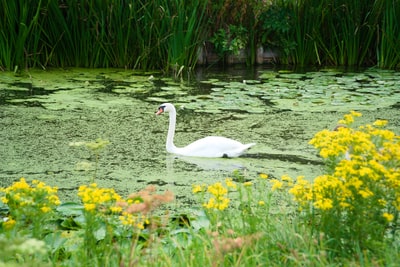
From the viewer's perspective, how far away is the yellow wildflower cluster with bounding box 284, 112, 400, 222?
2748 millimetres

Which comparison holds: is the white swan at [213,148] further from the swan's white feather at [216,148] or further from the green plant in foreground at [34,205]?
the green plant in foreground at [34,205]

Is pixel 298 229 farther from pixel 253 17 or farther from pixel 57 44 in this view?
pixel 253 17

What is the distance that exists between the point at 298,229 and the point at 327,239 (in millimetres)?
193

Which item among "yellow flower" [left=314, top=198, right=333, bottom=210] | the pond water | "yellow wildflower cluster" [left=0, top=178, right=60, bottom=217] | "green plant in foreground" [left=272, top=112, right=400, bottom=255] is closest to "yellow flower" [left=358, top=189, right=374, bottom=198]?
"green plant in foreground" [left=272, top=112, right=400, bottom=255]

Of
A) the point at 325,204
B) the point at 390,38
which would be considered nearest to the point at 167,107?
the point at 325,204

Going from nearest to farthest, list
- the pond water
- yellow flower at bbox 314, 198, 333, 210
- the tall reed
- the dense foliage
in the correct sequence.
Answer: yellow flower at bbox 314, 198, 333, 210, the pond water, the dense foliage, the tall reed

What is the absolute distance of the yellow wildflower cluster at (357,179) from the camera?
A: 2748mm

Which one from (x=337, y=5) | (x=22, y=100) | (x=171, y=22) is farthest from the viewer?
(x=337, y=5)

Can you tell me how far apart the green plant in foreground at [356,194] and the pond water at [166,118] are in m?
1.43

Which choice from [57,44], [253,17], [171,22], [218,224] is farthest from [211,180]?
[253,17]

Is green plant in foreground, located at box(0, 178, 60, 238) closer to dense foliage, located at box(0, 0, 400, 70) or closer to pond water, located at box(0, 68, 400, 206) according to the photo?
pond water, located at box(0, 68, 400, 206)

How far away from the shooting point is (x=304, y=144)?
18.0 ft

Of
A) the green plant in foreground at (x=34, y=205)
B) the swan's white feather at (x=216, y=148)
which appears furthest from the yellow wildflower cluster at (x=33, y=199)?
the swan's white feather at (x=216, y=148)

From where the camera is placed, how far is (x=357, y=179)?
2.73m
